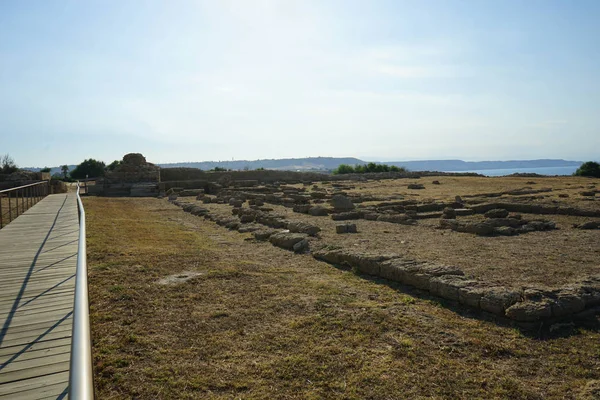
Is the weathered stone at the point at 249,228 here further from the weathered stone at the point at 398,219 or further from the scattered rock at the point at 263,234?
the weathered stone at the point at 398,219

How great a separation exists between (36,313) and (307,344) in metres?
3.38

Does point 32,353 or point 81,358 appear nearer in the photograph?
point 81,358

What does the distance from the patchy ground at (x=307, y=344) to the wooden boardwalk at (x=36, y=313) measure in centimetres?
47

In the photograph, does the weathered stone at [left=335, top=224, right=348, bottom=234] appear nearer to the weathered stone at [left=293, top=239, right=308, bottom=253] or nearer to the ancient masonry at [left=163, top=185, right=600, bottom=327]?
the ancient masonry at [left=163, top=185, right=600, bottom=327]

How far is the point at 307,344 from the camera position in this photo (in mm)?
5105

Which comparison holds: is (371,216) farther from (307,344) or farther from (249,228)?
(307,344)

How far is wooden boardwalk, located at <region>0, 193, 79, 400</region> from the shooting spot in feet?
12.2

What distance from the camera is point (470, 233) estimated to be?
523 inches

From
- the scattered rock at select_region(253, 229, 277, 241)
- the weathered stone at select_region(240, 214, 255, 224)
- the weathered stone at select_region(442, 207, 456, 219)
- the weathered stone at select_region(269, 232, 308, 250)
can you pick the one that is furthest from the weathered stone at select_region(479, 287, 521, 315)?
the weathered stone at select_region(240, 214, 255, 224)

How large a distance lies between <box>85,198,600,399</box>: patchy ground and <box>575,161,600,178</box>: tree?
49.8m

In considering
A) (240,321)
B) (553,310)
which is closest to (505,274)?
(553,310)

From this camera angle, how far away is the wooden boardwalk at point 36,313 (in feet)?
12.2

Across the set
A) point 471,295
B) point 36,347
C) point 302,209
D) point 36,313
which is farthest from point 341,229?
point 36,347

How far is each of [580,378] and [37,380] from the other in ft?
17.2
